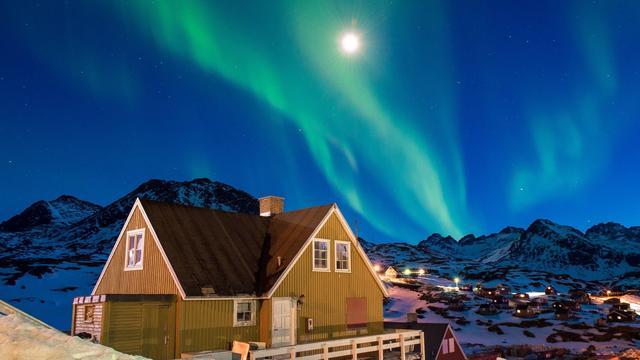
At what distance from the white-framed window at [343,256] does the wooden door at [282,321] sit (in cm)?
391

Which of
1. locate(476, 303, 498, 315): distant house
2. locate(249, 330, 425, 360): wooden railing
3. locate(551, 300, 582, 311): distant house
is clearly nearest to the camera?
locate(249, 330, 425, 360): wooden railing

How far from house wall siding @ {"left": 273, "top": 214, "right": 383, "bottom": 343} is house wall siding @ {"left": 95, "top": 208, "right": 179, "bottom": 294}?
16.1 feet

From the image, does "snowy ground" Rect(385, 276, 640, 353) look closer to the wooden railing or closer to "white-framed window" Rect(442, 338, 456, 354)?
"white-framed window" Rect(442, 338, 456, 354)

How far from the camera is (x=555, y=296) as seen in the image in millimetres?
126438

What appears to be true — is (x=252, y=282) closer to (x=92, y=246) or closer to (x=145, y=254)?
(x=145, y=254)

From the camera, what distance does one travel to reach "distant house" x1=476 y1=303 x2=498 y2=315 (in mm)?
89438

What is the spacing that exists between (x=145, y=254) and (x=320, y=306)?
8.53 m

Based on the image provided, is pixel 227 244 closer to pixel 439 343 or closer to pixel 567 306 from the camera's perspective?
pixel 439 343

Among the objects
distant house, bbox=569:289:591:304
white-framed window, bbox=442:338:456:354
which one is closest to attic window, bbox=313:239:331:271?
white-framed window, bbox=442:338:456:354

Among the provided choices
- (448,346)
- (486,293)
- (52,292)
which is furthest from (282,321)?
(486,293)

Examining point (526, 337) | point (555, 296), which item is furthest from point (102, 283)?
point (555, 296)

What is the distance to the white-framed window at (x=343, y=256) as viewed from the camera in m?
26.8

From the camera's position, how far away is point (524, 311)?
91312mm

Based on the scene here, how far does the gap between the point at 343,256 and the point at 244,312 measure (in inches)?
260
